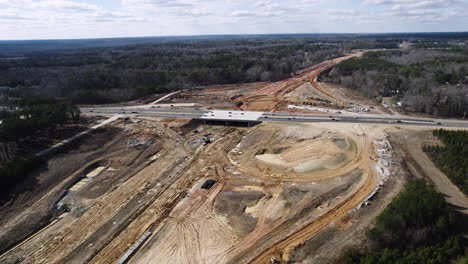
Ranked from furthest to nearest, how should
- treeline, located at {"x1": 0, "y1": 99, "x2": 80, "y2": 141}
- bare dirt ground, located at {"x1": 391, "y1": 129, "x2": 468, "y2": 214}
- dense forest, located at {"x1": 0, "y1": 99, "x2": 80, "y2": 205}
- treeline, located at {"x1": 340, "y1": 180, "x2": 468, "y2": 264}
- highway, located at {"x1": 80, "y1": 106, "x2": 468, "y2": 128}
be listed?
1. highway, located at {"x1": 80, "y1": 106, "x2": 468, "y2": 128}
2. treeline, located at {"x1": 0, "y1": 99, "x2": 80, "y2": 141}
3. dense forest, located at {"x1": 0, "y1": 99, "x2": 80, "y2": 205}
4. bare dirt ground, located at {"x1": 391, "y1": 129, "x2": 468, "y2": 214}
5. treeline, located at {"x1": 340, "y1": 180, "x2": 468, "y2": 264}

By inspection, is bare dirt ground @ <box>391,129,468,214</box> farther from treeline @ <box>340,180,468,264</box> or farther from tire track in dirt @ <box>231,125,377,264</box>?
treeline @ <box>340,180,468,264</box>

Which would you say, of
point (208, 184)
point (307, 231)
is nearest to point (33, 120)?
point (208, 184)

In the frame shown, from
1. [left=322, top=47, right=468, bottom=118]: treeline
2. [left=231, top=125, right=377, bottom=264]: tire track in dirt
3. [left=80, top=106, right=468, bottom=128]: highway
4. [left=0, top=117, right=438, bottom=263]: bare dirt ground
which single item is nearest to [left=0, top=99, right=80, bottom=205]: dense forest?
[left=0, top=117, right=438, bottom=263]: bare dirt ground

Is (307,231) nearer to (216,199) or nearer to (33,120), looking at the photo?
(216,199)

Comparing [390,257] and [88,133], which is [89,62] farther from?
[390,257]

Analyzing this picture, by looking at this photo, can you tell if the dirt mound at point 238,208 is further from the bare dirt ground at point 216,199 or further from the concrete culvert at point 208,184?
the concrete culvert at point 208,184

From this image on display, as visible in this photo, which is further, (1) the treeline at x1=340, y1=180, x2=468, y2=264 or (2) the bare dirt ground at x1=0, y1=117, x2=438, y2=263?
(2) the bare dirt ground at x1=0, y1=117, x2=438, y2=263
